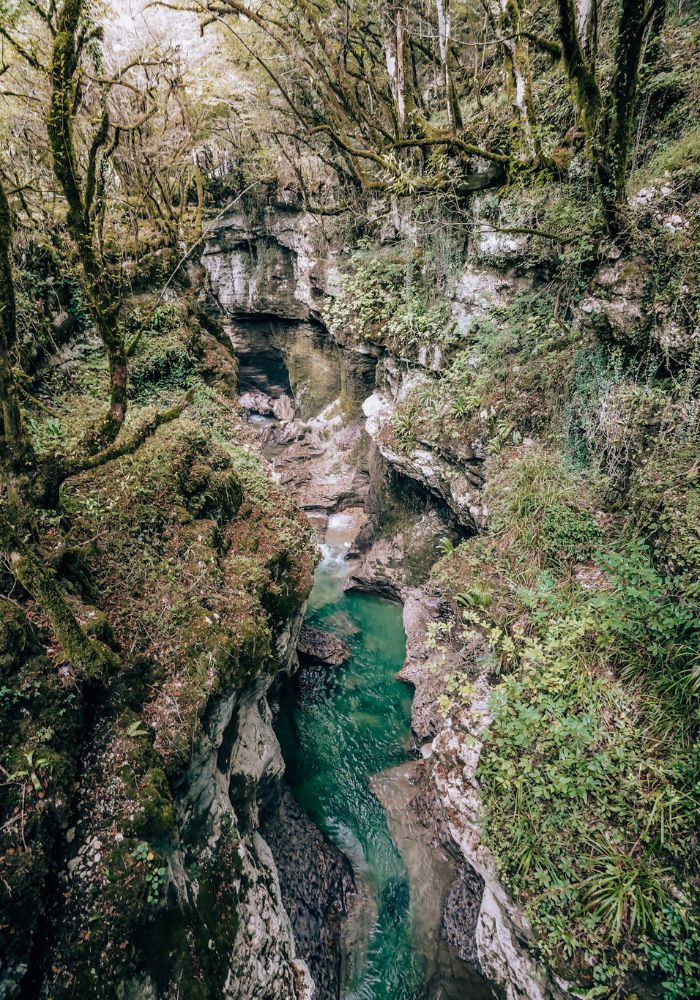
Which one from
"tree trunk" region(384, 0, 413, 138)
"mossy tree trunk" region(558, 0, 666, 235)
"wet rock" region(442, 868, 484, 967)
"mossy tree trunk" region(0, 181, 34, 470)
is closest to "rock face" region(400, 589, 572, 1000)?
"wet rock" region(442, 868, 484, 967)

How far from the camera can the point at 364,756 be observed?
26.7ft

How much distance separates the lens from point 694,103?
17.3 ft

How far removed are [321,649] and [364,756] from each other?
243 centimetres

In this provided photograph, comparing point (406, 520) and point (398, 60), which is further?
point (406, 520)

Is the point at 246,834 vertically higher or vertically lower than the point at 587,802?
lower

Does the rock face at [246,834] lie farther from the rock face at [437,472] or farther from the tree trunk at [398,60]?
the tree trunk at [398,60]

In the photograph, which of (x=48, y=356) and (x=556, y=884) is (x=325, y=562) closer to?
(x=48, y=356)

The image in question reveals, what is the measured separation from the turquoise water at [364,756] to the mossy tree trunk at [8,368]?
672 centimetres

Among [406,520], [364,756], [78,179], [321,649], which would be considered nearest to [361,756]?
[364,756]

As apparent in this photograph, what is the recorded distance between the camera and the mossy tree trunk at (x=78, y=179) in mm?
3100

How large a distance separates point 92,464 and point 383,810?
7125 millimetres

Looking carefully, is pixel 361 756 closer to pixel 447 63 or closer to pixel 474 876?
pixel 474 876

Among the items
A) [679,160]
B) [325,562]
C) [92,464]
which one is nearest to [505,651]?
[92,464]

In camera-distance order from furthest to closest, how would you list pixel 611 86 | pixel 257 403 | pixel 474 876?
pixel 257 403
pixel 474 876
pixel 611 86
